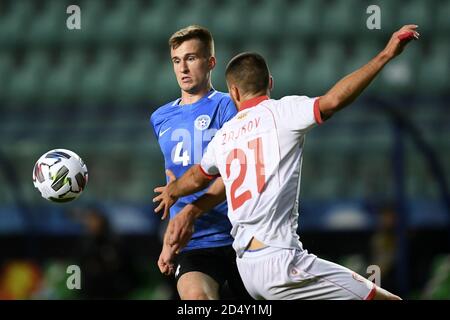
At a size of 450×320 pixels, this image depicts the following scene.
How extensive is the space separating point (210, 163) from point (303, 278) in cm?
79

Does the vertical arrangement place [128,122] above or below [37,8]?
below

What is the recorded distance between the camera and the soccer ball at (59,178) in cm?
550

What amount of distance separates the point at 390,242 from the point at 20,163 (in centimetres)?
383

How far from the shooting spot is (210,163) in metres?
4.75

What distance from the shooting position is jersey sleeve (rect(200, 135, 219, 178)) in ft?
15.6

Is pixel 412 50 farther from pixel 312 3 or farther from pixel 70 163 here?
pixel 70 163

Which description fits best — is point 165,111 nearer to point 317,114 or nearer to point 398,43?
point 317,114

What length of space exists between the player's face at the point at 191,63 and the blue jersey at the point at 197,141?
0.39 ft

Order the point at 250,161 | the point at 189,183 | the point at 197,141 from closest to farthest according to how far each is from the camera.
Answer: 1. the point at 250,161
2. the point at 189,183
3. the point at 197,141

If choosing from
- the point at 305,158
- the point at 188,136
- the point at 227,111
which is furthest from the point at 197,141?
the point at 305,158

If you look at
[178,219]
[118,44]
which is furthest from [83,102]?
[178,219]

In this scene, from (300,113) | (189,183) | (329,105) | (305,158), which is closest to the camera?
(329,105)

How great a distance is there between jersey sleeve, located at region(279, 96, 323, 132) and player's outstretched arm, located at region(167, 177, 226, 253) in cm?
64

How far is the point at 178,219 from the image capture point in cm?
489
